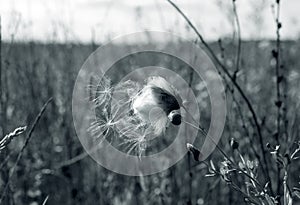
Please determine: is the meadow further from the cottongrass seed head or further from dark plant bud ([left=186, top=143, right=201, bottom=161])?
dark plant bud ([left=186, top=143, right=201, bottom=161])

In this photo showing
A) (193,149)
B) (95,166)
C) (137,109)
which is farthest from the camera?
(95,166)

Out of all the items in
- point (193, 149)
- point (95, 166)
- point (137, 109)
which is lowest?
point (193, 149)

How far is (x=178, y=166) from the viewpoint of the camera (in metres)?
3.59

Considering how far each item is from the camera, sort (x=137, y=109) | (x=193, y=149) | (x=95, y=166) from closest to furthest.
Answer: (x=193, y=149) → (x=137, y=109) → (x=95, y=166)

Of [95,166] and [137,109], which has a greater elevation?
[95,166]

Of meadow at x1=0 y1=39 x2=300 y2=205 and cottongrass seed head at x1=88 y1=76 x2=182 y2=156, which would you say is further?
meadow at x1=0 y1=39 x2=300 y2=205

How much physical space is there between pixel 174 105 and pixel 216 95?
112 inches

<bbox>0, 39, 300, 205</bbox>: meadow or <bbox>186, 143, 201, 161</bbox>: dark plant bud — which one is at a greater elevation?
<bbox>0, 39, 300, 205</bbox>: meadow

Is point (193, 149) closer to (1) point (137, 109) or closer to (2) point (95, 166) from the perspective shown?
(1) point (137, 109)

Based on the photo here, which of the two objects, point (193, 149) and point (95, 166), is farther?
point (95, 166)

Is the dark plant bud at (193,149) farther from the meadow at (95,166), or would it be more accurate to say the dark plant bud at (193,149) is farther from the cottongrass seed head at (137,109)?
the meadow at (95,166)

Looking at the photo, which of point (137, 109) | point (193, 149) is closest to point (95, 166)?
point (137, 109)

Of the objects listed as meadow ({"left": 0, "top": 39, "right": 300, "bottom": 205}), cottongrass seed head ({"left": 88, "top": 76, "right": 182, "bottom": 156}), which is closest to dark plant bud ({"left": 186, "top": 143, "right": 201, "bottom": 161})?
cottongrass seed head ({"left": 88, "top": 76, "right": 182, "bottom": 156})

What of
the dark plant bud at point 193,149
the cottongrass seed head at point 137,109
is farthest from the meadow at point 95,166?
the dark plant bud at point 193,149
